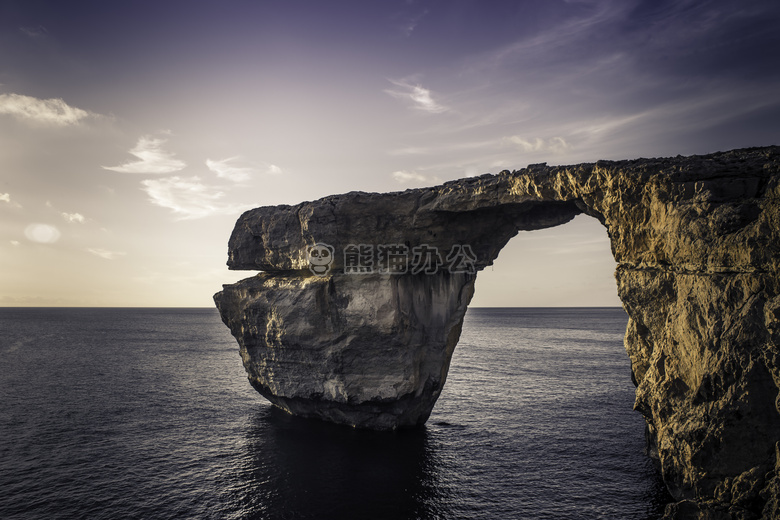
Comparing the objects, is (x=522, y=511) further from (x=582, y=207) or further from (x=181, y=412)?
(x=181, y=412)

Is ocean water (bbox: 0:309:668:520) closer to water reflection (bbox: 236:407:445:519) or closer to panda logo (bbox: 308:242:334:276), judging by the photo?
water reflection (bbox: 236:407:445:519)

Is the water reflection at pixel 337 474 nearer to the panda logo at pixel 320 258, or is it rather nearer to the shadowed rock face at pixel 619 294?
the shadowed rock face at pixel 619 294

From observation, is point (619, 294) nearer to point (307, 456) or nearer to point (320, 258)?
point (320, 258)

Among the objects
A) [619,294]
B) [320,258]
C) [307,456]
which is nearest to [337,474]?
[307,456]

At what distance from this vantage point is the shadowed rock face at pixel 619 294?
1432 centimetres

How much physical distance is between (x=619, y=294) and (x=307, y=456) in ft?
61.4

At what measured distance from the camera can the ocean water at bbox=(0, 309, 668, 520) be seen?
1961 cm

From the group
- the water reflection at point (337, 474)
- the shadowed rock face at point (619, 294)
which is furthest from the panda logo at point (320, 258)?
the water reflection at point (337, 474)

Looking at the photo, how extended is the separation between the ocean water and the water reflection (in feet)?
0.30

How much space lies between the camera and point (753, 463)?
47.3 ft

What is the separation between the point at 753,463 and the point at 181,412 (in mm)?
34678

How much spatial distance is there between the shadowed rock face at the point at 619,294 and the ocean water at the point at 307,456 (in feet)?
10.2

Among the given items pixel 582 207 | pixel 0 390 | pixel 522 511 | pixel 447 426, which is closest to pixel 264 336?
pixel 447 426

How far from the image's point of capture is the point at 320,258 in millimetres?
29062
